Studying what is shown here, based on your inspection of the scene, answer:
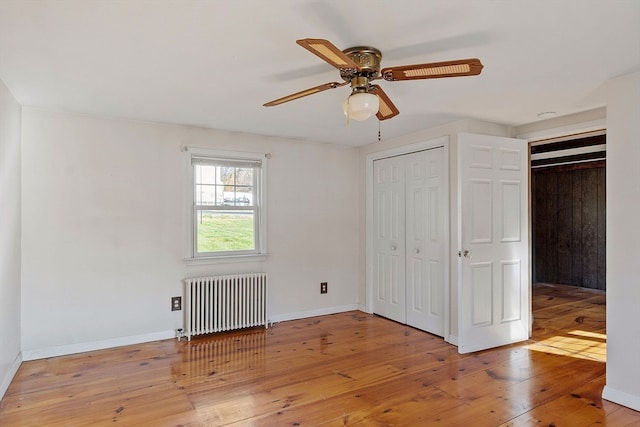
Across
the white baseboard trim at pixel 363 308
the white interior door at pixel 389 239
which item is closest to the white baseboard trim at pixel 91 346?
the white baseboard trim at pixel 363 308

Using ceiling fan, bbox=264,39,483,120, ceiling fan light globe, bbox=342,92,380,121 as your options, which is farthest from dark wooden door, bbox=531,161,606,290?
ceiling fan light globe, bbox=342,92,380,121

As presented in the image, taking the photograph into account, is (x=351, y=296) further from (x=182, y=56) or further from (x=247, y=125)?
(x=182, y=56)

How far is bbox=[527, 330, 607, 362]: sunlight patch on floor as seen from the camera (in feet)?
11.6

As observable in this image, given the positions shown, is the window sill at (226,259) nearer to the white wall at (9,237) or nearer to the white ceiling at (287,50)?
the white wall at (9,237)

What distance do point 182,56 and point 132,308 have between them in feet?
8.55

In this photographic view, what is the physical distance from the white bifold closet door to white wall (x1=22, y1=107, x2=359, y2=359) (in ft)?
3.72

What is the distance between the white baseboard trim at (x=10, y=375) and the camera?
2.71 m

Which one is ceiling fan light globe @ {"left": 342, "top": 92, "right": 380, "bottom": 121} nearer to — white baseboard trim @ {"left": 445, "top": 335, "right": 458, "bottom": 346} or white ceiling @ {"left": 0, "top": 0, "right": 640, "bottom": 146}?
white ceiling @ {"left": 0, "top": 0, "right": 640, "bottom": 146}

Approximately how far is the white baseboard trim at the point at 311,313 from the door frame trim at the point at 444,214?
9.9 inches

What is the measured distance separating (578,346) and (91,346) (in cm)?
464

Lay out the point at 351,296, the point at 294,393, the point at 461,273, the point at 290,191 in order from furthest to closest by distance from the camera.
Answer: the point at 351,296 → the point at 290,191 → the point at 461,273 → the point at 294,393

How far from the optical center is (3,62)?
2.38 metres

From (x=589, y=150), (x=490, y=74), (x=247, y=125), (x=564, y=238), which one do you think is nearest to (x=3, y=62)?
(x=247, y=125)

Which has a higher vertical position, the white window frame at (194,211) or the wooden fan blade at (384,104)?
the wooden fan blade at (384,104)
